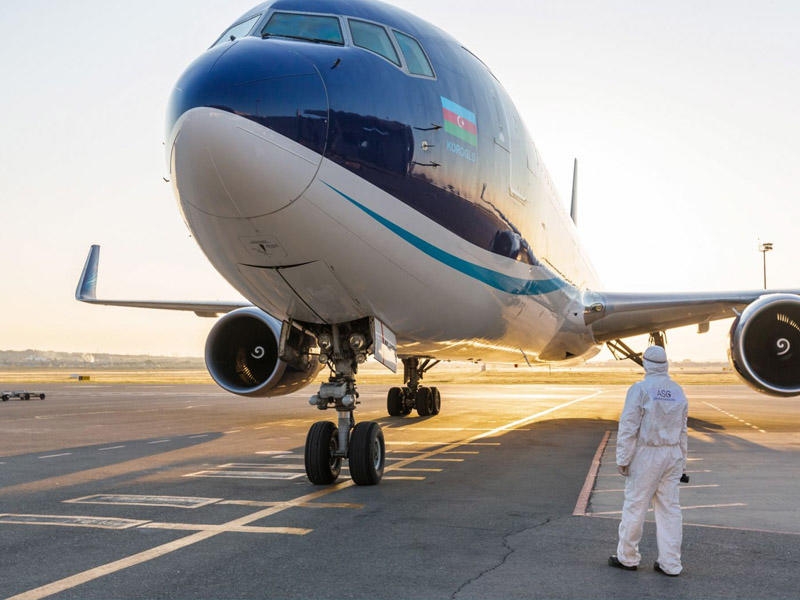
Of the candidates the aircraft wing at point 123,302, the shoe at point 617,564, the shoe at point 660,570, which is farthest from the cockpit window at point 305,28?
the aircraft wing at point 123,302

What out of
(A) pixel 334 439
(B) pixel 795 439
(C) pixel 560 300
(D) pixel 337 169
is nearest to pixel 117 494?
(A) pixel 334 439

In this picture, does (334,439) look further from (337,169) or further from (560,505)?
(337,169)

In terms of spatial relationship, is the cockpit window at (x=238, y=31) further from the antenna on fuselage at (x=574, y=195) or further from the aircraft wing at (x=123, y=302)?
the antenna on fuselage at (x=574, y=195)

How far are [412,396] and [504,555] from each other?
47.5ft

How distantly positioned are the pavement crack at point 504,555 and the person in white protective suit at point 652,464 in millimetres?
698

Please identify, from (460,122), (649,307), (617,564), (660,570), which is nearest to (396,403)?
(649,307)

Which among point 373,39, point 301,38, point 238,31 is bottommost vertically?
point 301,38

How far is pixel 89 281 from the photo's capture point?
21.4 m

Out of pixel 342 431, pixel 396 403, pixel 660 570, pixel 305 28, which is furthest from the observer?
pixel 396 403

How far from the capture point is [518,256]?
9.78 metres

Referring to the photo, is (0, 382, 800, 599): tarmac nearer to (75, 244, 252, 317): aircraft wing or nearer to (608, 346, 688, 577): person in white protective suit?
(608, 346, 688, 577): person in white protective suit

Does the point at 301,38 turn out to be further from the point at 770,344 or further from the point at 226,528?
the point at 770,344

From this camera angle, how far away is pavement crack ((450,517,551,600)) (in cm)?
462

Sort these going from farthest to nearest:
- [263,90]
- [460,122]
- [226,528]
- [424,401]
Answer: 1. [424,401]
2. [460,122]
3. [263,90]
4. [226,528]
